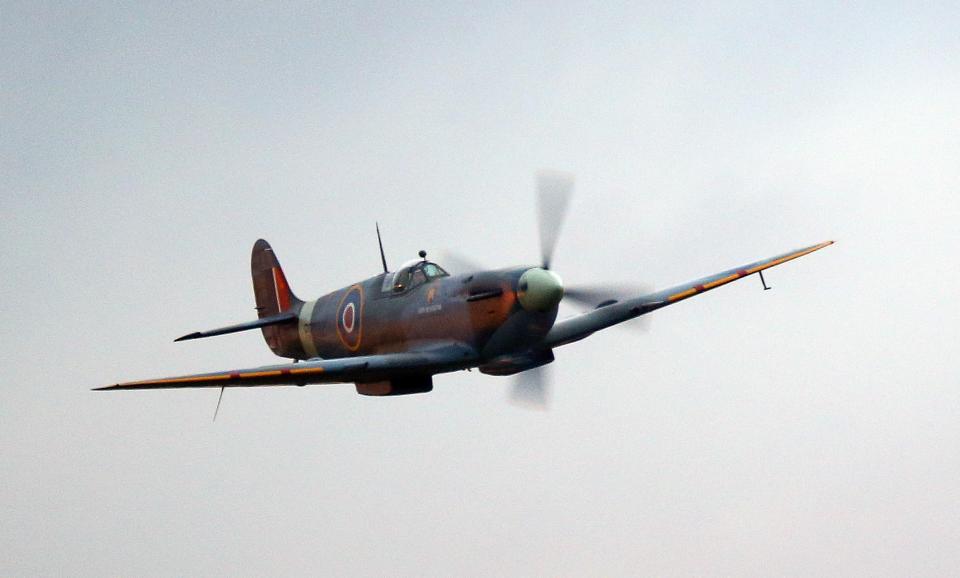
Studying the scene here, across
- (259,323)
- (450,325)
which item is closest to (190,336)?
(259,323)

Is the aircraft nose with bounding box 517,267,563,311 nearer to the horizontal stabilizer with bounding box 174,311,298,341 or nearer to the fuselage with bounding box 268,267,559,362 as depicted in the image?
the fuselage with bounding box 268,267,559,362

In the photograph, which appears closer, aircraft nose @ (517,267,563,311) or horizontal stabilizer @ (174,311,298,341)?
aircraft nose @ (517,267,563,311)

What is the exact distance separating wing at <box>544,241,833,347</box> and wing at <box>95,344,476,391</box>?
2543 mm

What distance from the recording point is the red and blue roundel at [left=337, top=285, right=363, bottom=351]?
78.3ft

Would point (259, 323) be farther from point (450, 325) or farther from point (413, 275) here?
point (450, 325)

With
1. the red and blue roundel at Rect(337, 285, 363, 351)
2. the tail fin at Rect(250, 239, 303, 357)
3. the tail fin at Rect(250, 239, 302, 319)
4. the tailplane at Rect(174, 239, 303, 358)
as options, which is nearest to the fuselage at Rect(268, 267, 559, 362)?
the red and blue roundel at Rect(337, 285, 363, 351)

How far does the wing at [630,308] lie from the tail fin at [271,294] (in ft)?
26.5

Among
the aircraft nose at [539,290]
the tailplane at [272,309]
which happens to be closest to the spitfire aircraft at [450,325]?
the aircraft nose at [539,290]

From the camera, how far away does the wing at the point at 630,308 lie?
23.0 metres

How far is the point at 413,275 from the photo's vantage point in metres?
22.6

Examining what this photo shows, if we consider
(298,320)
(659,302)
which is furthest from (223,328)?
(659,302)

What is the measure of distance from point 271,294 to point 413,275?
9.16 meters

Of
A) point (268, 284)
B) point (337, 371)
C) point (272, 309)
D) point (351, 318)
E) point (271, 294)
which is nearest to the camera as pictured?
point (337, 371)

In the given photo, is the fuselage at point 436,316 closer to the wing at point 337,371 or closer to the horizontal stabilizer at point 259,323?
the wing at point 337,371
